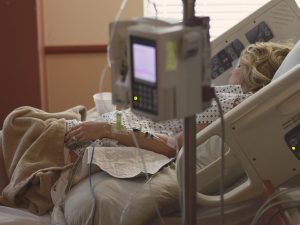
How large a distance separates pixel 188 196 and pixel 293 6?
159cm

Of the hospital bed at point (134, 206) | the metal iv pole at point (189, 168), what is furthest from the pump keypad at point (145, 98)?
the hospital bed at point (134, 206)

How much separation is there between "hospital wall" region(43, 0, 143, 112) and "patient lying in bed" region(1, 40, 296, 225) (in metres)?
1.33

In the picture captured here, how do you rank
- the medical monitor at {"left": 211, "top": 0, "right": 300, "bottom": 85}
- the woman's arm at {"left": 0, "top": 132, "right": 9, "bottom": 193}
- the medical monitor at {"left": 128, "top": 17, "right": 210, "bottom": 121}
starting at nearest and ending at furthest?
the medical monitor at {"left": 128, "top": 17, "right": 210, "bottom": 121}, the woman's arm at {"left": 0, "top": 132, "right": 9, "bottom": 193}, the medical monitor at {"left": 211, "top": 0, "right": 300, "bottom": 85}

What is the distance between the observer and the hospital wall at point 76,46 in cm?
366

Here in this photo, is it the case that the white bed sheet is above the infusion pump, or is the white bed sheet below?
below

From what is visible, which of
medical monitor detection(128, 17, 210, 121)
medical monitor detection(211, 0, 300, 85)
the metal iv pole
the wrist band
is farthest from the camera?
medical monitor detection(211, 0, 300, 85)

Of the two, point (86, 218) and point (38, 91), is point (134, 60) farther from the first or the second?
point (38, 91)

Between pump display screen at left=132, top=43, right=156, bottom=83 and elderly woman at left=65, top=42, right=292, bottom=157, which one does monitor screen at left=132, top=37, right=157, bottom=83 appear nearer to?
pump display screen at left=132, top=43, right=156, bottom=83

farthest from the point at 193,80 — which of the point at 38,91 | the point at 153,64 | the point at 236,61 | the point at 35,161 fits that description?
the point at 38,91

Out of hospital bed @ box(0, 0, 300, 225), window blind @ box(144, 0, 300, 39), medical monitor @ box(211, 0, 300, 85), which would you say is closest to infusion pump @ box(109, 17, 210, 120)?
hospital bed @ box(0, 0, 300, 225)

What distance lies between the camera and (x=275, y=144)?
5.37ft

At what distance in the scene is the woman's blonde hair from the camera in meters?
2.26

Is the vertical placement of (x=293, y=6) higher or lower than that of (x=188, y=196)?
higher

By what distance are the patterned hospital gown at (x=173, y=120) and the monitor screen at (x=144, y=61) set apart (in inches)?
37.5
